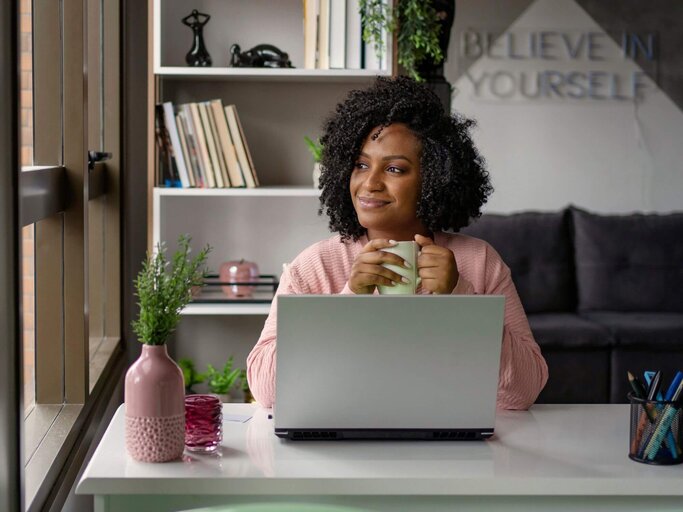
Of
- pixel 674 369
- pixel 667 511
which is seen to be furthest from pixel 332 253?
pixel 674 369

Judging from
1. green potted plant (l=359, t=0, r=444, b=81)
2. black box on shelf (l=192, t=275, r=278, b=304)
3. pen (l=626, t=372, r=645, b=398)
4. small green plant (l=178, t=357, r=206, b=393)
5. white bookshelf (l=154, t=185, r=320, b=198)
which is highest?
green potted plant (l=359, t=0, r=444, b=81)

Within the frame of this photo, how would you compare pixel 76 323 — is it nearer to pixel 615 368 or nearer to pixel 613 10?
pixel 615 368

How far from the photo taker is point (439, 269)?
171cm

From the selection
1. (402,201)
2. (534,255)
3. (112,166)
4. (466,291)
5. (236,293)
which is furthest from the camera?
(534,255)

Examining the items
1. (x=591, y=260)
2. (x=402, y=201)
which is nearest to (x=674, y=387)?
(x=402, y=201)

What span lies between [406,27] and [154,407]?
2.46 m

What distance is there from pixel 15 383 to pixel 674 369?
288cm

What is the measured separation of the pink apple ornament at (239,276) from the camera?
370 cm

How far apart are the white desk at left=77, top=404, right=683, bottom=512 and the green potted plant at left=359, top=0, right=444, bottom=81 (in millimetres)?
2307

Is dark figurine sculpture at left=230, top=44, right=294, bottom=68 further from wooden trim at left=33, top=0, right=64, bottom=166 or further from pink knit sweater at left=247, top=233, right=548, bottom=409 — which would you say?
pink knit sweater at left=247, top=233, right=548, bottom=409

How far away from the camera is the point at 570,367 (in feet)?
12.3

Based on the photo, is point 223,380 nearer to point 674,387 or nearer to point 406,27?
point 406,27

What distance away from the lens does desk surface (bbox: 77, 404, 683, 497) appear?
4.56 feet

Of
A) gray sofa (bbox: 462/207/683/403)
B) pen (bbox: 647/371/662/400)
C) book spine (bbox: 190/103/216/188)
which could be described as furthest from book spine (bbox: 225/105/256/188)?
pen (bbox: 647/371/662/400)
